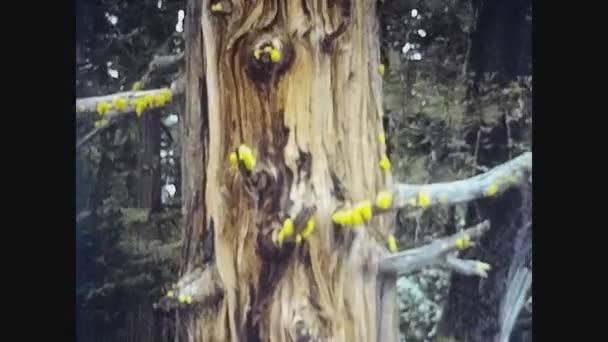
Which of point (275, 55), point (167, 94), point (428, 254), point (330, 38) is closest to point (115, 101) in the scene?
point (167, 94)

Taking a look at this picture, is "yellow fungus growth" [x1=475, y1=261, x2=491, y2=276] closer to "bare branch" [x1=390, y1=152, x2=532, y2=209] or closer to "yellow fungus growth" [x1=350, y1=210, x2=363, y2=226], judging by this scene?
"bare branch" [x1=390, y1=152, x2=532, y2=209]

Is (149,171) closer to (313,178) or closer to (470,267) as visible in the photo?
(313,178)

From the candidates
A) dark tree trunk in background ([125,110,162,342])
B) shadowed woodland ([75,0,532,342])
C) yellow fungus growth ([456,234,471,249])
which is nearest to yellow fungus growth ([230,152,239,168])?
shadowed woodland ([75,0,532,342])

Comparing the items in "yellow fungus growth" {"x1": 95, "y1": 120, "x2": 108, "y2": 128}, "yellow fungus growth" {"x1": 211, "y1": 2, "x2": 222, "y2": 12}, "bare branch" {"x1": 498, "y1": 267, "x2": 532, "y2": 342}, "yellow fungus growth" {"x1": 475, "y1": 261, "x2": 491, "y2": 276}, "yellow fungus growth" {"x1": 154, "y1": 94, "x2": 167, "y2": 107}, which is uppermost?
"yellow fungus growth" {"x1": 211, "y1": 2, "x2": 222, "y2": 12}

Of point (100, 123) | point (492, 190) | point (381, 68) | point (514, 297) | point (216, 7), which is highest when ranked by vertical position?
point (216, 7)

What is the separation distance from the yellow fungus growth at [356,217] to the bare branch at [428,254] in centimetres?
9

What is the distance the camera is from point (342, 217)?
1.90 metres

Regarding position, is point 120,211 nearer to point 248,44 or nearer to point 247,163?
point 247,163

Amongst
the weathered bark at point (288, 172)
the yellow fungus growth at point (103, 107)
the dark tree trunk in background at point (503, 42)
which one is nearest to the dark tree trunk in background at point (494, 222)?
the dark tree trunk in background at point (503, 42)

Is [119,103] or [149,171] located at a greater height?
[119,103]

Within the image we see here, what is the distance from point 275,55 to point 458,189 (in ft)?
1.49

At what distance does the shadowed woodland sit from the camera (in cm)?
190
